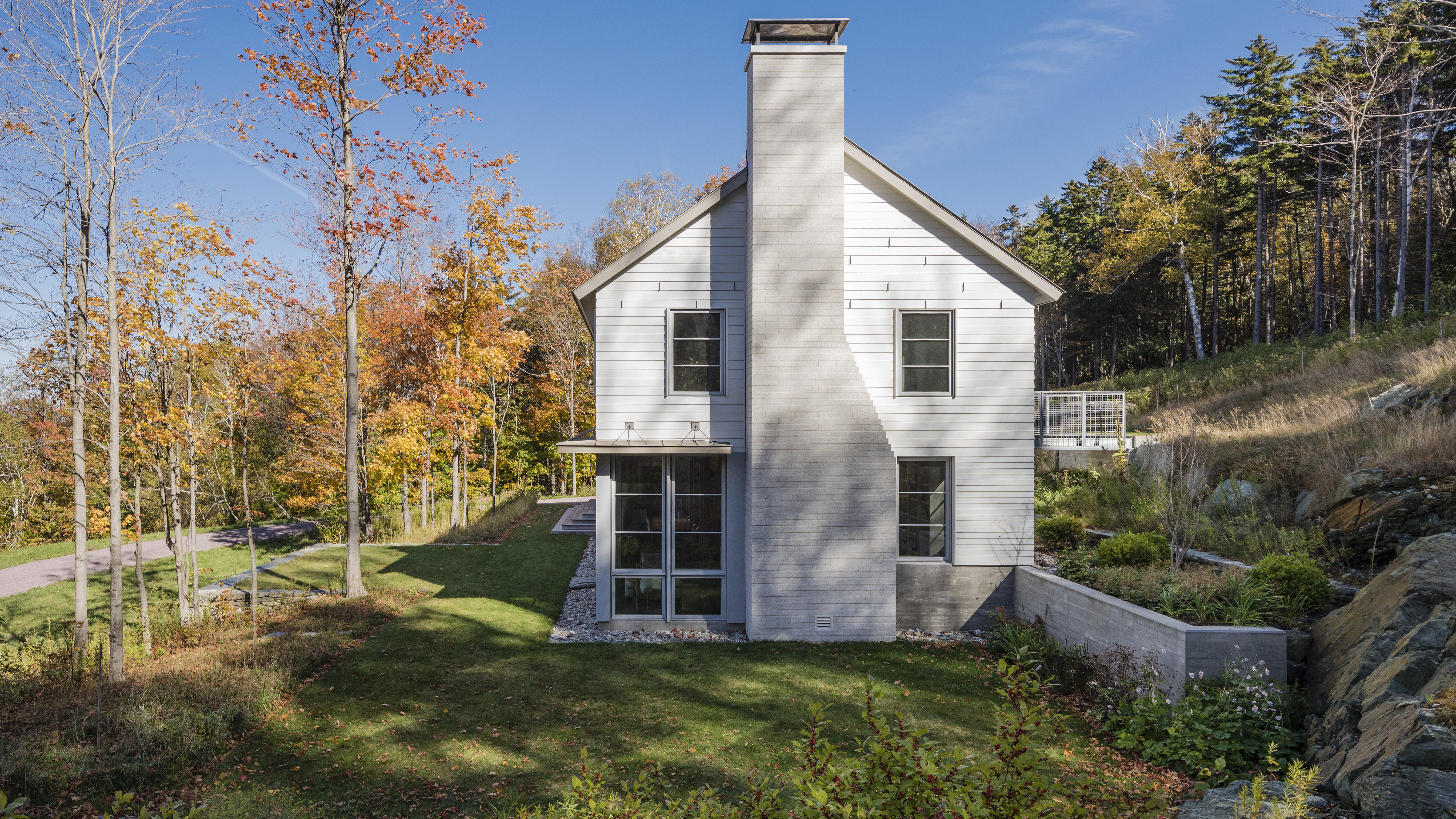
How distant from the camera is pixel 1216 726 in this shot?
5953 millimetres

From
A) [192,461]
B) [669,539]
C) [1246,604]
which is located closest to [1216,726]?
[1246,604]

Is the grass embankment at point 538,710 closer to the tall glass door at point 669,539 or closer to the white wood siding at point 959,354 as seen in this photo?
the tall glass door at point 669,539

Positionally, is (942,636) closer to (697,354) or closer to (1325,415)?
(697,354)

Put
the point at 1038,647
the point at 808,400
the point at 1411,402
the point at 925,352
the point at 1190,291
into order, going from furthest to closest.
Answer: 1. the point at 1190,291
2. the point at 1411,402
3. the point at 925,352
4. the point at 808,400
5. the point at 1038,647

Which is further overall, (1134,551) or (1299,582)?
(1134,551)

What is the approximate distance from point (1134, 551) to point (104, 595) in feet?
58.2

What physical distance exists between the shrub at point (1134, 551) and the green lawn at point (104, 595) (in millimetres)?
13609

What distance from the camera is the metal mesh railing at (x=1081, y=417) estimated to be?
12852 mm

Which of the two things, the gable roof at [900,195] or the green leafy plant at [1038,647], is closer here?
the green leafy plant at [1038,647]

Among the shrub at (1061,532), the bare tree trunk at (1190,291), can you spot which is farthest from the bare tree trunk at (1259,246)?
the shrub at (1061,532)

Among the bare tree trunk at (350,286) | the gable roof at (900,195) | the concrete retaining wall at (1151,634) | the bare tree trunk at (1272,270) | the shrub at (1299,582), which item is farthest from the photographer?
the bare tree trunk at (1272,270)

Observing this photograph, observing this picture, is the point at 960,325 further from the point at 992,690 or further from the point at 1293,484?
the point at 1293,484

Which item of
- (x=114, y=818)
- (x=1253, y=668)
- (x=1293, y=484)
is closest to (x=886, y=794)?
Answer: (x=1253, y=668)

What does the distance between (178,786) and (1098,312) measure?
147 ft
